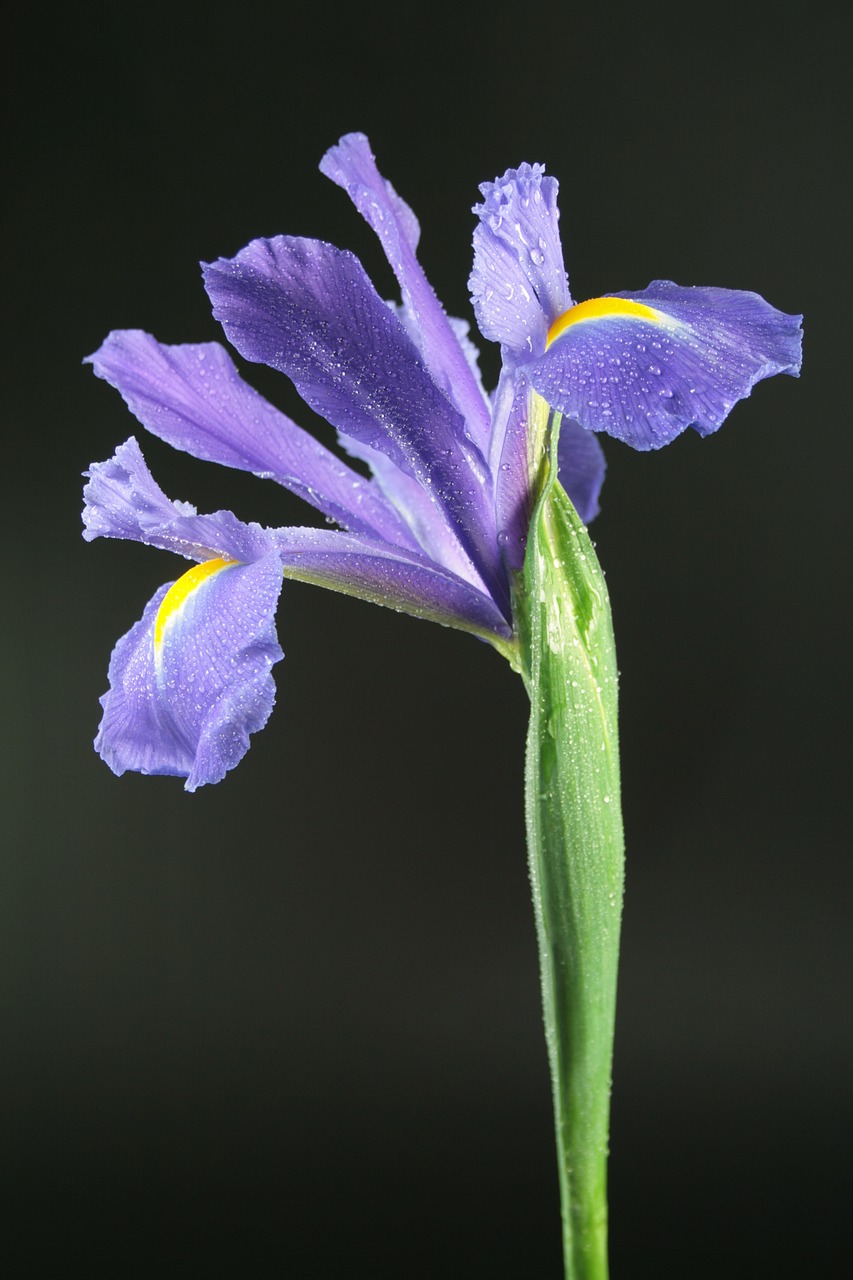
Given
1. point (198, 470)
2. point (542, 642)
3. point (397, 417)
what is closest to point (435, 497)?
point (397, 417)

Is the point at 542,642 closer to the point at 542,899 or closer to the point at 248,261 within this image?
the point at 542,899

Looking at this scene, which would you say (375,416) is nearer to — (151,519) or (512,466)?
(512,466)

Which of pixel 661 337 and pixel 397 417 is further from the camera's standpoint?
pixel 397 417

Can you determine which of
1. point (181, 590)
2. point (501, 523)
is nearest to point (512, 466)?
point (501, 523)

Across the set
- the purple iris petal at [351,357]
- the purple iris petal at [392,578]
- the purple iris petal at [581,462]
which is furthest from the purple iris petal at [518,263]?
the purple iris petal at [581,462]

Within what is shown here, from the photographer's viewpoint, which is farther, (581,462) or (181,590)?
(581,462)

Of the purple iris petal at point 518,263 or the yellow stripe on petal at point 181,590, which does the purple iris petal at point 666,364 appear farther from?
the yellow stripe on petal at point 181,590
